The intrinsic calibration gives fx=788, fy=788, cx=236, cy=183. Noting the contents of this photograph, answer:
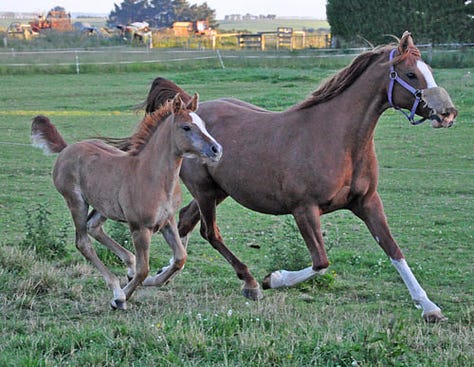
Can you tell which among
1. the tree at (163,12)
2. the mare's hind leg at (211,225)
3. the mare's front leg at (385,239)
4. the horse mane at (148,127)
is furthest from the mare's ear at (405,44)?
the tree at (163,12)

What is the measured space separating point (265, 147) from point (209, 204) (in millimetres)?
1033

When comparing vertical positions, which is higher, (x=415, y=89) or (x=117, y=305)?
(x=415, y=89)

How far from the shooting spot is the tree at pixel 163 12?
103m

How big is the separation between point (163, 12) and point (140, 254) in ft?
336

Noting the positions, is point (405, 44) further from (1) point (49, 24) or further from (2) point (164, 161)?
(1) point (49, 24)

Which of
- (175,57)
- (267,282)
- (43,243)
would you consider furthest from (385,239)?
(175,57)

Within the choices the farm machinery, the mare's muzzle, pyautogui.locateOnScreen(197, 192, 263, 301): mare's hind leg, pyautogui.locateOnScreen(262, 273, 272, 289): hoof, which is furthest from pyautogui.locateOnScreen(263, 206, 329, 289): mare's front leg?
the farm machinery

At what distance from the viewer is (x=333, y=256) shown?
833 cm

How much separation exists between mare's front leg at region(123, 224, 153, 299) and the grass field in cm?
18

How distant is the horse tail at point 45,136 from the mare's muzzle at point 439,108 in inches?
141

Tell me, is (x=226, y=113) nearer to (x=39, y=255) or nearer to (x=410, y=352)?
(x=39, y=255)

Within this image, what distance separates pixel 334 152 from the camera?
6.43 metres

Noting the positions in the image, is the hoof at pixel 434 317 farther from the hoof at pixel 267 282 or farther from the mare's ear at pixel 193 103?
the mare's ear at pixel 193 103

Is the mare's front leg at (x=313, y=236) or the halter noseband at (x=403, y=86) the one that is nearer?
the halter noseband at (x=403, y=86)
